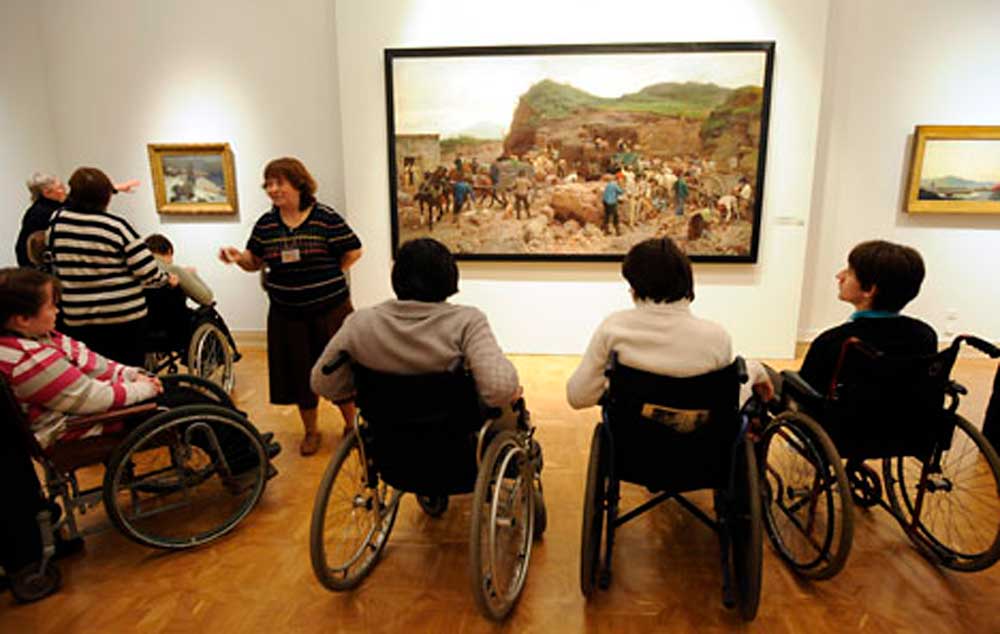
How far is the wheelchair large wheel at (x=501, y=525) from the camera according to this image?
5.48 ft

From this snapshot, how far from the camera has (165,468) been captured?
7.71 ft

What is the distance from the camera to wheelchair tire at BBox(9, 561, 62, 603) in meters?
1.93

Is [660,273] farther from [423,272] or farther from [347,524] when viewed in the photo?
[347,524]

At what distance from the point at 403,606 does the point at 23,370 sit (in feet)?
4.44

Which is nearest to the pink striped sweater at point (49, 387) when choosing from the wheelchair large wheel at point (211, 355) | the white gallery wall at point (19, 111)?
the wheelchair large wheel at point (211, 355)

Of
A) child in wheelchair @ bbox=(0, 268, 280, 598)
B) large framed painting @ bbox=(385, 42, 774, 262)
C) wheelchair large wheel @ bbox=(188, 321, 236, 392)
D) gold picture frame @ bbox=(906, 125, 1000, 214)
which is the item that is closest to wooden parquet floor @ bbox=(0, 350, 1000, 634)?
child in wheelchair @ bbox=(0, 268, 280, 598)

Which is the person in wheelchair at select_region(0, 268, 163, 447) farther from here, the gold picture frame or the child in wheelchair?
the gold picture frame

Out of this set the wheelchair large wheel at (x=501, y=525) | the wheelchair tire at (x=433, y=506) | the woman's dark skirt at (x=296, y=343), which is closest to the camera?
the wheelchair large wheel at (x=501, y=525)

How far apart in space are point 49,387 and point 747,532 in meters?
2.15

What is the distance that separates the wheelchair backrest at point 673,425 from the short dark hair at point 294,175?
5.54ft

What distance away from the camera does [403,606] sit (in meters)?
1.93

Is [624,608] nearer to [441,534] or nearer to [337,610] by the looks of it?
[441,534]

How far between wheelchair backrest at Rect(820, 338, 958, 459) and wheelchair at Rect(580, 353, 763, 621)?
388mm

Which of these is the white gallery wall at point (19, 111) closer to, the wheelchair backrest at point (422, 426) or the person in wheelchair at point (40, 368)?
the person in wheelchair at point (40, 368)
